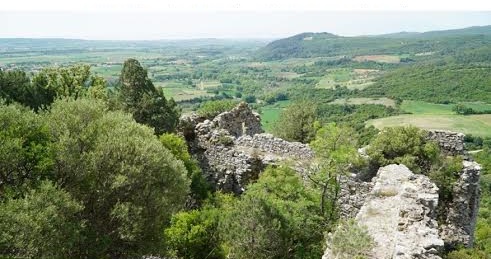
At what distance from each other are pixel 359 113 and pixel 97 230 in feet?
354

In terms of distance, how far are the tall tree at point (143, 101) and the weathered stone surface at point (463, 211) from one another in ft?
47.6

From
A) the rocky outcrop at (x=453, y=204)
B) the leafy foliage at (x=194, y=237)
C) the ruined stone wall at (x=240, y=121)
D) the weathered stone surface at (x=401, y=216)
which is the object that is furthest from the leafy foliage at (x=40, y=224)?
the ruined stone wall at (x=240, y=121)

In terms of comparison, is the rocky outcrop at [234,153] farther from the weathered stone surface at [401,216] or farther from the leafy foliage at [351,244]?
the leafy foliage at [351,244]

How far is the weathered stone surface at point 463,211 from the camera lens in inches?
765

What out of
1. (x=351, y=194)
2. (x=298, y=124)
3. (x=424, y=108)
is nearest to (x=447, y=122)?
(x=424, y=108)

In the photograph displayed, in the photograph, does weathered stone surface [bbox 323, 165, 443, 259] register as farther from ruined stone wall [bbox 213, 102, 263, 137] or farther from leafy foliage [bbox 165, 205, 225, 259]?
ruined stone wall [bbox 213, 102, 263, 137]

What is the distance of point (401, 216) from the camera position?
607 inches

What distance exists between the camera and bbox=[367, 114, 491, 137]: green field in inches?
3974

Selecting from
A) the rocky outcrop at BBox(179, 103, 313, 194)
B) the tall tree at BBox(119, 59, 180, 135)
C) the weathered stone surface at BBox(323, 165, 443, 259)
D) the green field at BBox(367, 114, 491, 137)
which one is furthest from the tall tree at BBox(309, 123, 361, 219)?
the green field at BBox(367, 114, 491, 137)

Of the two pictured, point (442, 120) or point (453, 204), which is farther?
point (442, 120)

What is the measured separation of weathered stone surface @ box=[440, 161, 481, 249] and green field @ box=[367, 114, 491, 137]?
78884mm

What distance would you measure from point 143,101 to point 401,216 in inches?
634

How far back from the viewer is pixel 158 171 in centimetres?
1850

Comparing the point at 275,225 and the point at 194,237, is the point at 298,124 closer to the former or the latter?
the point at 194,237
